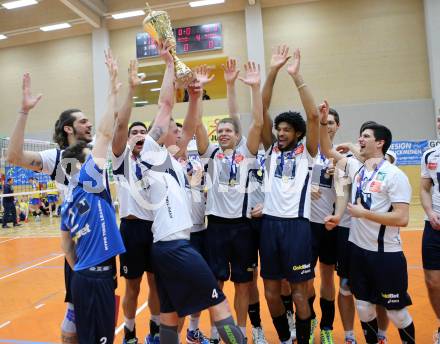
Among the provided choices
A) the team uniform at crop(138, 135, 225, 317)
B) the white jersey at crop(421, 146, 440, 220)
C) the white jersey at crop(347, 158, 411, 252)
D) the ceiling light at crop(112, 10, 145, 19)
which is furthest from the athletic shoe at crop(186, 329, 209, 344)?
the ceiling light at crop(112, 10, 145, 19)

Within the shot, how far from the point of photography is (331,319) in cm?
376

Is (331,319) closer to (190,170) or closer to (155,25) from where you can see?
(190,170)

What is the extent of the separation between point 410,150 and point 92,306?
15757 mm

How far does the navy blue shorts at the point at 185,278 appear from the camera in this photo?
8.39 ft

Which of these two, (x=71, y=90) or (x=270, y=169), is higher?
(x=71, y=90)

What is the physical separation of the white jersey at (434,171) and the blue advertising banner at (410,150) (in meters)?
12.4

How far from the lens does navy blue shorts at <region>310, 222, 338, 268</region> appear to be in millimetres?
3887

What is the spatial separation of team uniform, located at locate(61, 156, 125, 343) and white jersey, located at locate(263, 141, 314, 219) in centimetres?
156

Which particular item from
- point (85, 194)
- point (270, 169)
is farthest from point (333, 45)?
point (85, 194)

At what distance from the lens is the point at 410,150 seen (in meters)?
15.3

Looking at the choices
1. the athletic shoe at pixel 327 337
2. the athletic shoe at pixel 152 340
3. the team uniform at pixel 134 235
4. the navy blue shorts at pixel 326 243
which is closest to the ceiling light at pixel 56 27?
the team uniform at pixel 134 235

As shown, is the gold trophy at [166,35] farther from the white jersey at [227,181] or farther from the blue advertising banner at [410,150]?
→ the blue advertising banner at [410,150]

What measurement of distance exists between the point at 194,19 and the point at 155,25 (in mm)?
14864

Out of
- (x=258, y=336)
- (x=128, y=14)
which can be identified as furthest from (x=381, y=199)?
(x=128, y=14)
